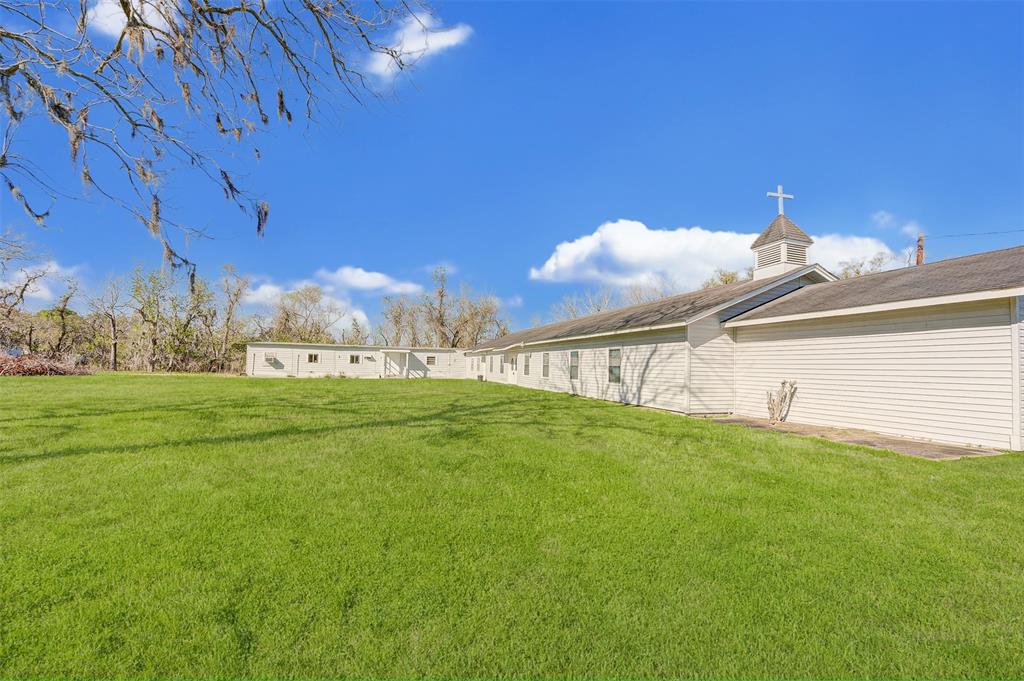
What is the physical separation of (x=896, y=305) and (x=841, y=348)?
5.12ft

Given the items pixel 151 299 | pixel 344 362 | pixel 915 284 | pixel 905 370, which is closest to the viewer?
pixel 905 370

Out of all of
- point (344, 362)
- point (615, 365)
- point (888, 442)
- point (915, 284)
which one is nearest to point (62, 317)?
point (344, 362)

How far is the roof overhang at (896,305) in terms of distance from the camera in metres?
6.51

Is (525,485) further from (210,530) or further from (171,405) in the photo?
(171,405)

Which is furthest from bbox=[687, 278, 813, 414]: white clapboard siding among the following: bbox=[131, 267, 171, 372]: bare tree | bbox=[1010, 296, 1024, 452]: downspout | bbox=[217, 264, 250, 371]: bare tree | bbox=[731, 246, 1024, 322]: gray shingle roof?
bbox=[131, 267, 171, 372]: bare tree

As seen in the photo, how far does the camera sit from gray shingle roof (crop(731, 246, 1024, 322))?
23.3 ft

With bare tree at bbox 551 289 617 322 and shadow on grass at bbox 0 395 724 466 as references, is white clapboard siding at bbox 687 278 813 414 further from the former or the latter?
bare tree at bbox 551 289 617 322

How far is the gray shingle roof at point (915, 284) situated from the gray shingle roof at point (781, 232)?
2.39 m

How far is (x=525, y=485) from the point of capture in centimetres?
458

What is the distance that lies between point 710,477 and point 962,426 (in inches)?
216

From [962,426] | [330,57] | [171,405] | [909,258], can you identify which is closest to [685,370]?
[962,426]

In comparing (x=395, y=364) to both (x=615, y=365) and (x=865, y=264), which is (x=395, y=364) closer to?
(x=615, y=365)

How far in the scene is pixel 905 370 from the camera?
7.95 m

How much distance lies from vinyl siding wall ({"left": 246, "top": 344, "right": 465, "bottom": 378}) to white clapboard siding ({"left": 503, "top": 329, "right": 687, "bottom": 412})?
55.5ft
